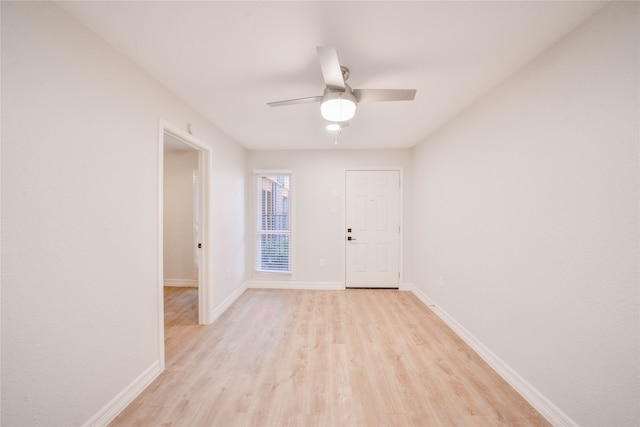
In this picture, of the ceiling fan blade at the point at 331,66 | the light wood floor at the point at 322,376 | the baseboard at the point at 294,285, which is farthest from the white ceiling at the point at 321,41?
the baseboard at the point at 294,285

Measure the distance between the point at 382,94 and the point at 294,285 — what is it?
3.28 m

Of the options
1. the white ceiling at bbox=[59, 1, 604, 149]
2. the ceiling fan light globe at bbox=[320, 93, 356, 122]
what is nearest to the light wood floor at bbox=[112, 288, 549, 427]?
the ceiling fan light globe at bbox=[320, 93, 356, 122]

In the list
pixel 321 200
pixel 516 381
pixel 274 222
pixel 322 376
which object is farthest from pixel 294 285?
pixel 516 381

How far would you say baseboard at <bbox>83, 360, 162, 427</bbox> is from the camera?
140 centimetres

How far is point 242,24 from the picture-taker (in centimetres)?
130

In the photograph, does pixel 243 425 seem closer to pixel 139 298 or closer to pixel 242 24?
pixel 139 298

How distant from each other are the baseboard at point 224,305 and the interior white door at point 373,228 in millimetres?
1784

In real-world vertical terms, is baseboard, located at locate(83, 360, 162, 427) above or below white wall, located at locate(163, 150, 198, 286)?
below

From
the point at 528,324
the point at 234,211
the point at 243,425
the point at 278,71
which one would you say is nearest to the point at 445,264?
the point at 528,324

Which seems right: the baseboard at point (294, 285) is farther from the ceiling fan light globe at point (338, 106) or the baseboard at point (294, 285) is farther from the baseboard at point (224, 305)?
the ceiling fan light globe at point (338, 106)

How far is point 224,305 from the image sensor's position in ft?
10.2

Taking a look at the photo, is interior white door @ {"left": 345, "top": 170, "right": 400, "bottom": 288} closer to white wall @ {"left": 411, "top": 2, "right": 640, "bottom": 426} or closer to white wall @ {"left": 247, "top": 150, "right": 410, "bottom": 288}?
white wall @ {"left": 247, "top": 150, "right": 410, "bottom": 288}

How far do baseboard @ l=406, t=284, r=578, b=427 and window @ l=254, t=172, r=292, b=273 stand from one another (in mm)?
2585

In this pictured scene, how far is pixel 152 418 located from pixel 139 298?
0.76m
